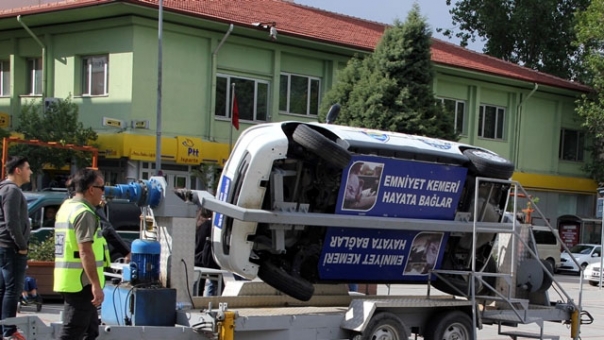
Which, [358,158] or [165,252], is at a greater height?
[358,158]

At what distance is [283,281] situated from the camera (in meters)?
9.43

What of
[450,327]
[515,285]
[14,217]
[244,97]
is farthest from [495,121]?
[14,217]

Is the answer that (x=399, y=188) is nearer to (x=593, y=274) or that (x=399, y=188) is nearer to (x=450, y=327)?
(x=450, y=327)

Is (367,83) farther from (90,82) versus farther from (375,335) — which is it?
(375,335)

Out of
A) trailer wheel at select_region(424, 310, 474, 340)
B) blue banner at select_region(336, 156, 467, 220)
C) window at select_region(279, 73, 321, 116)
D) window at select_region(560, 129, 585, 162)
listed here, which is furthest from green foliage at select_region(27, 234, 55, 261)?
window at select_region(560, 129, 585, 162)

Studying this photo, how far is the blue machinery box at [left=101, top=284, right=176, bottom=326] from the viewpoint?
27.3ft

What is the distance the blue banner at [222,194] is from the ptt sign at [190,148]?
1820 centimetres

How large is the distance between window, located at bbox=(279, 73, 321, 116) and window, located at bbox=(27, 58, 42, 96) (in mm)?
8068

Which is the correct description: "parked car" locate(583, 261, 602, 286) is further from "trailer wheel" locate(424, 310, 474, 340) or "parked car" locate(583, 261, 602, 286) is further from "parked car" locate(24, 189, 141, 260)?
"trailer wheel" locate(424, 310, 474, 340)

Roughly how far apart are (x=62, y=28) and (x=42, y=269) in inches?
606

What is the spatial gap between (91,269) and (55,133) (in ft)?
60.4

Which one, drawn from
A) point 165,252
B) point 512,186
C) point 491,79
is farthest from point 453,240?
point 491,79

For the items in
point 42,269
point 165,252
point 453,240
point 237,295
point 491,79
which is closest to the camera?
point 165,252

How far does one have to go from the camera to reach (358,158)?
31.7 ft
